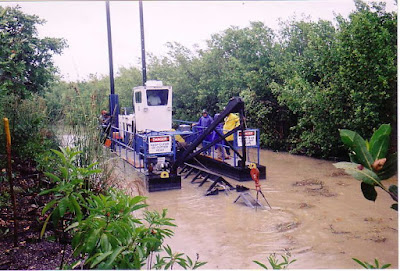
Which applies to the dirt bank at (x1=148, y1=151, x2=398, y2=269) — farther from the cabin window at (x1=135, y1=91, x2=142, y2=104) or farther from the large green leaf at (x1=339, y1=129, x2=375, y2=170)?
the cabin window at (x1=135, y1=91, x2=142, y2=104)

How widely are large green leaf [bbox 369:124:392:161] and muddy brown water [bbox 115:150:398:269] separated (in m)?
3.11

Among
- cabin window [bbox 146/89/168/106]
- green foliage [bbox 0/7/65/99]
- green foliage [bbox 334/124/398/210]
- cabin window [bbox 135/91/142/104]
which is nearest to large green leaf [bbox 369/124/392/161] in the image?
green foliage [bbox 334/124/398/210]

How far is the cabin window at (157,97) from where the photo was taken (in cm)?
1099

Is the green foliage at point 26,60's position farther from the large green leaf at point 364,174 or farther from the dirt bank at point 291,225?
the large green leaf at point 364,174

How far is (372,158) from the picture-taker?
1675 millimetres

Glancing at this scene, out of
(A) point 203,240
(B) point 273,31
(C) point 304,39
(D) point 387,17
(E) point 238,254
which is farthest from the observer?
(B) point 273,31

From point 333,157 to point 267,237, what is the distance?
23.3 ft

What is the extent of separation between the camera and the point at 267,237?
5383mm

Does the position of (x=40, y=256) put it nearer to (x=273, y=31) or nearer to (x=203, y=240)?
(x=203, y=240)

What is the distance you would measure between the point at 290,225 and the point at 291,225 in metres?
0.02

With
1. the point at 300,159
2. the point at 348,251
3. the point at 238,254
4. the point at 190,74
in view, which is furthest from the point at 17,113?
the point at 190,74

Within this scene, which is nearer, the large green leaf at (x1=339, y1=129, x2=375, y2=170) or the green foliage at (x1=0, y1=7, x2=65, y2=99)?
the large green leaf at (x1=339, y1=129, x2=375, y2=170)

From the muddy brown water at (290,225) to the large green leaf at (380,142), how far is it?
3.11 m

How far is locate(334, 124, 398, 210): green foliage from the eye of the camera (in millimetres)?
1637
